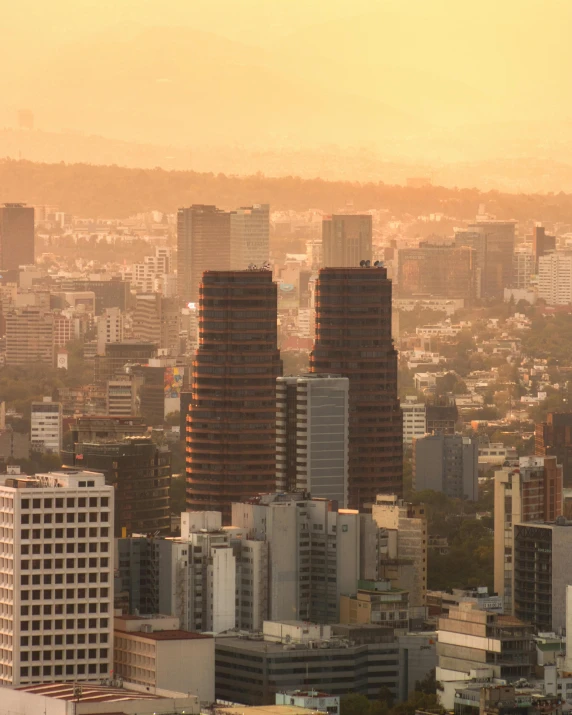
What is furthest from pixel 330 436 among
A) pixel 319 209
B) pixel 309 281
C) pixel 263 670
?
pixel 319 209

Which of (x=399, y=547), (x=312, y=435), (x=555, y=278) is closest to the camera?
(x=399, y=547)

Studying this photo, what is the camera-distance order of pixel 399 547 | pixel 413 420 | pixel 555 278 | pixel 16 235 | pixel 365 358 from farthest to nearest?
pixel 555 278 → pixel 16 235 → pixel 413 420 → pixel 365 358 → pixel 399 547

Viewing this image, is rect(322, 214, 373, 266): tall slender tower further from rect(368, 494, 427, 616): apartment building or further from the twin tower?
rect(368, 494, 427, 616): apartment building

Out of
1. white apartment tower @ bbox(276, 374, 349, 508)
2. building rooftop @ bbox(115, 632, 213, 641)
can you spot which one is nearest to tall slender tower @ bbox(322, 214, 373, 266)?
white apartment tower @ bbox(276, 374, 349, 508)

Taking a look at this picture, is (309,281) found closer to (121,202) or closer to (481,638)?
(121,202)

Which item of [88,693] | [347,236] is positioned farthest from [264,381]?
[347,236]

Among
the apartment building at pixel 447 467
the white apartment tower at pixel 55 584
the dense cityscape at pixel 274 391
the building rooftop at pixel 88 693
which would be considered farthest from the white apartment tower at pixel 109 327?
the building rooftop at pixel 88 693

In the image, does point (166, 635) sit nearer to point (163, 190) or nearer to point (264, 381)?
point (264, 381)
